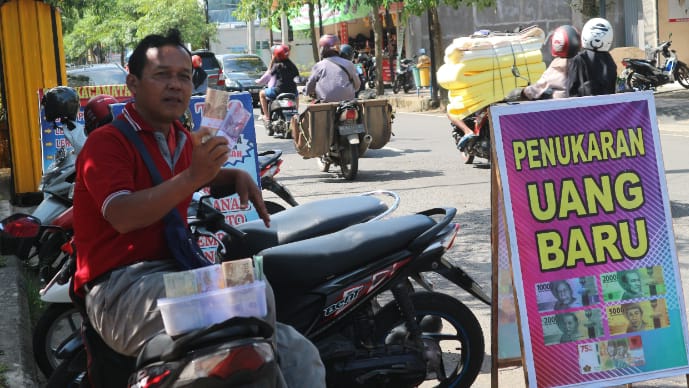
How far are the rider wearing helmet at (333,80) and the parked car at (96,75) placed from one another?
3.24 m

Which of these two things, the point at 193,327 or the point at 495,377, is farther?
the point at 495,377

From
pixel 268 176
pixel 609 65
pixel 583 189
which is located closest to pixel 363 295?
pixel 583 189

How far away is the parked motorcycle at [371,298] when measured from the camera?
158 inches

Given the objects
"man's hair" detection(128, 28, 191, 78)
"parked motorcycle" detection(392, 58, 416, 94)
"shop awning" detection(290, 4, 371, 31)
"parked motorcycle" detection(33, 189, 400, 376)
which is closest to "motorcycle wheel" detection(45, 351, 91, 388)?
"parked motorcycle" detection(33, 189, 400, 376)

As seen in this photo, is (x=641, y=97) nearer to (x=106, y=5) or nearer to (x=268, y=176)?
(x=268, y=176)

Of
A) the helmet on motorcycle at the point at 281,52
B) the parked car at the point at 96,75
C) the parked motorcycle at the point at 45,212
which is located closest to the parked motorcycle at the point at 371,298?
the parked motorcycle at the point at 45,212

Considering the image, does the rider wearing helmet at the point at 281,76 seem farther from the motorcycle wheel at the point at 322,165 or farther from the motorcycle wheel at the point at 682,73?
the motorcycle wheel at the point at 682,73

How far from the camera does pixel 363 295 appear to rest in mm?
4160

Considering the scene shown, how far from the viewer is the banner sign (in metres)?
4.19

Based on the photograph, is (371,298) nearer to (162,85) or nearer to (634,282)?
(634,282)

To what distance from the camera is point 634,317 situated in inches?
168

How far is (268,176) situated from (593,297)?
13.3ft

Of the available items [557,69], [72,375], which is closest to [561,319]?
[72,375]

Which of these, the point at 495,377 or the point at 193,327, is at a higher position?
the point at 193,327
